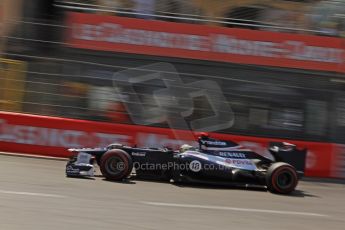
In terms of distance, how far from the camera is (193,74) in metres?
14.6

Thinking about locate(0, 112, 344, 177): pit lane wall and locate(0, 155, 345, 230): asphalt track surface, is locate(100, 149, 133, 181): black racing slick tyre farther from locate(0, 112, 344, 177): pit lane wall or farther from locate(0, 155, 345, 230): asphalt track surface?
locate(0, 112, 344, 177): pit lane wall

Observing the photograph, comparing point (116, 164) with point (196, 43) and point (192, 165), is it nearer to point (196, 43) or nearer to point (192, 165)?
point (192, 165)

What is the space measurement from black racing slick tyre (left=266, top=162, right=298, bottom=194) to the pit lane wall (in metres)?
3.46

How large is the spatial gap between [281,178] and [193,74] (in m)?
5.31

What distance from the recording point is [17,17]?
1692cm

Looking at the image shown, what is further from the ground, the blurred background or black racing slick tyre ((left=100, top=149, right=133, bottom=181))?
the blurred background

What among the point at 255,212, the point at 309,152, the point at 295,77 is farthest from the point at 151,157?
the point at 295,77

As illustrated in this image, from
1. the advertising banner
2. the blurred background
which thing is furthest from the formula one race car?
the advertising banner

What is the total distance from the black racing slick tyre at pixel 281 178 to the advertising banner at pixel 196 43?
5.25 metres

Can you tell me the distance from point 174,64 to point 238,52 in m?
1.65

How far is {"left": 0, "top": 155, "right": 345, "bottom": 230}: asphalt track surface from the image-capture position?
6523mm

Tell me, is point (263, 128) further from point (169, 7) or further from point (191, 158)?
point (191, 158)

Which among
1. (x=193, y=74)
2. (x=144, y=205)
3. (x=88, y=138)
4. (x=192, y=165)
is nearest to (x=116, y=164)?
(x=192, y=165)

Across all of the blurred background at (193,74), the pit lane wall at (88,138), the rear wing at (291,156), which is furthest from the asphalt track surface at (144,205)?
the blurred background at (193,74)
